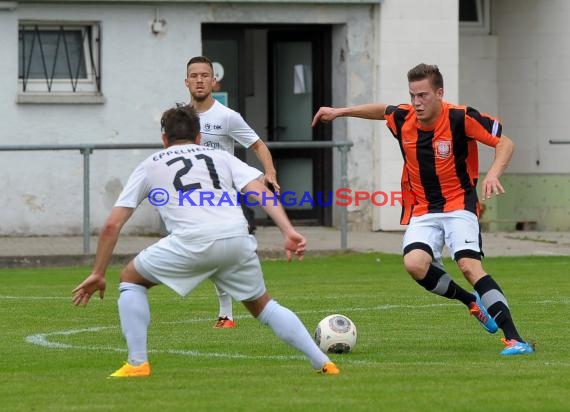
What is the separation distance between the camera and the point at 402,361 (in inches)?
379

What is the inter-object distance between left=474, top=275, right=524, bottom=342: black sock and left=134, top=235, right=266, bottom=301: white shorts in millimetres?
2144

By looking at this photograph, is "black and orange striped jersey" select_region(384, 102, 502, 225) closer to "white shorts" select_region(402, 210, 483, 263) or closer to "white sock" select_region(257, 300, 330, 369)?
"white shorts" select_region(402, 210, 483, 263)

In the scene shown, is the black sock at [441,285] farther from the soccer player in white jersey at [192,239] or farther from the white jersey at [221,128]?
the white jersey at [221,128]

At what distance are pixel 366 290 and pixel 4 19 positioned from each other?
8.23 meters

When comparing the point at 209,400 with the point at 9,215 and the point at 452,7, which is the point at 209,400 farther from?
the point at 452,7

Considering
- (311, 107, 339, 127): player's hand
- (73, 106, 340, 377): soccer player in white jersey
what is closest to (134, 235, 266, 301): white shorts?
(73, 106, 340, 377): soccer player in white jersey

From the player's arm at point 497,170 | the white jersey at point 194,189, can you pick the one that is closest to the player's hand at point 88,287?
the white jersey at point 194,189

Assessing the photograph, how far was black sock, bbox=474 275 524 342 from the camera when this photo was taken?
10.0 m

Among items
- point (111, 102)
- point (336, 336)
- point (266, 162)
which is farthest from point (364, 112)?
point (111, 102)

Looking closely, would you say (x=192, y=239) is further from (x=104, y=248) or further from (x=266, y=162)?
(x=266, y=162)

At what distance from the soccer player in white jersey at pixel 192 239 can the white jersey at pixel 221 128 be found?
3.69 metres

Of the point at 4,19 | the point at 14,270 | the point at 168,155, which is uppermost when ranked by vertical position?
the point at 4,19

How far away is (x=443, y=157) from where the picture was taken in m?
10.7

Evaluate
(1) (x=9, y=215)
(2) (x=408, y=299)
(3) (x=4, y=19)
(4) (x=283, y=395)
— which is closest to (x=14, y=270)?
(1) (x=9, y=215)
